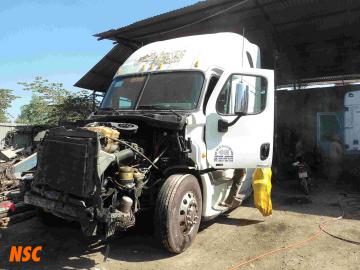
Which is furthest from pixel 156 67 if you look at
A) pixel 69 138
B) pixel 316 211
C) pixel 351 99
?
pixel 351 99

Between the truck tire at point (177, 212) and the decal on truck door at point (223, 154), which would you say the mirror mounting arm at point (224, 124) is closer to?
the decal on truck door at point (223, 154)

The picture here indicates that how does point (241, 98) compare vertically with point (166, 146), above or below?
above

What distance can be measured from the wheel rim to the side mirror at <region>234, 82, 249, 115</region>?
55.2 inches

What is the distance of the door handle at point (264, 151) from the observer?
19.1ft

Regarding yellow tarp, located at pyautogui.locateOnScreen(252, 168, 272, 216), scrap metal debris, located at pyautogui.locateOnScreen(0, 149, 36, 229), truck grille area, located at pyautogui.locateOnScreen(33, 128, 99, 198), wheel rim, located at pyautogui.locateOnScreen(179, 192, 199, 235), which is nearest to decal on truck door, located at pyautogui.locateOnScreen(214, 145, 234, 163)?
wheel rim, located at pyautogui.locateOnScreen(179, 192, 199, 235)

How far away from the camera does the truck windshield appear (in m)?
5.65

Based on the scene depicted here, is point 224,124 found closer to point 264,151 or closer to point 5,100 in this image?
point 264,151

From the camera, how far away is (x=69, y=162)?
4.72 meters

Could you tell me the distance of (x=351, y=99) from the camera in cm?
1088

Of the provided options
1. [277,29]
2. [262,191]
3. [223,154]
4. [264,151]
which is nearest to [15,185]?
[223,154]

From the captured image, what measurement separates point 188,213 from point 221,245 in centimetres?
77

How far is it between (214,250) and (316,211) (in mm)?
2928

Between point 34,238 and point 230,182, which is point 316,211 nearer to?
point 230,182

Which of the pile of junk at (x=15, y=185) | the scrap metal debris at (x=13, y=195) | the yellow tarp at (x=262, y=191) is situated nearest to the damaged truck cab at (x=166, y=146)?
the yellow tarp at (x=262, y=191)
